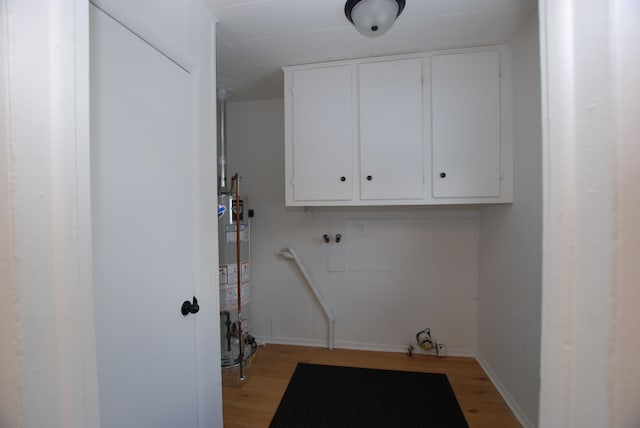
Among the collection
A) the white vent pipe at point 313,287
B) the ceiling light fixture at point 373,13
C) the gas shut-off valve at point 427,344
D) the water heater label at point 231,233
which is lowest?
the gas shut-off valve at point 427,344

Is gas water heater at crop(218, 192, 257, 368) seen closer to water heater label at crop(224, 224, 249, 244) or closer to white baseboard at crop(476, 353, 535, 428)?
water heater label at crop(224, 224, 249, 244)

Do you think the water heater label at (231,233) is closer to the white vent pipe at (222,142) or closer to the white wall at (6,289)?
the white vent pipe at (222,142)

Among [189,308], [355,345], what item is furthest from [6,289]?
[355,345]

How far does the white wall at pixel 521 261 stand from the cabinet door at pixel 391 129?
591mm

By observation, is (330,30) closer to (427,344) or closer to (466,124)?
(466,124)

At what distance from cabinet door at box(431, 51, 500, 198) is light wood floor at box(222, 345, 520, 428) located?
1.39 meters

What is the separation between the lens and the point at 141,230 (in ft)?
3.09

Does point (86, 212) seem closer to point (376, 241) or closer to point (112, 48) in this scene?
point (112, 48)

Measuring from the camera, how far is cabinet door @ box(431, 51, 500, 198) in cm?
169

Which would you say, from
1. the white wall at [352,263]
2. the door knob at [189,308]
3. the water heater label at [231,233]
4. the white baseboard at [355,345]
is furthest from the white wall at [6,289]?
the white baseboard at [355,345]

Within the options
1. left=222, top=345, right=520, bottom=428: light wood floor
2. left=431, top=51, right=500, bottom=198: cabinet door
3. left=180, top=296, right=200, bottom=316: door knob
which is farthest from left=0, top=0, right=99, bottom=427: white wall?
left=431, top=51, right=500, bottom=198: cabinet door

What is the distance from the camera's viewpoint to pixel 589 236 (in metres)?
0.34

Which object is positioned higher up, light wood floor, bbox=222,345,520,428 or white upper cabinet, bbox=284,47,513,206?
white upper cabinet, bbox=284,47,513,206

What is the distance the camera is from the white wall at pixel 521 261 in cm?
140
